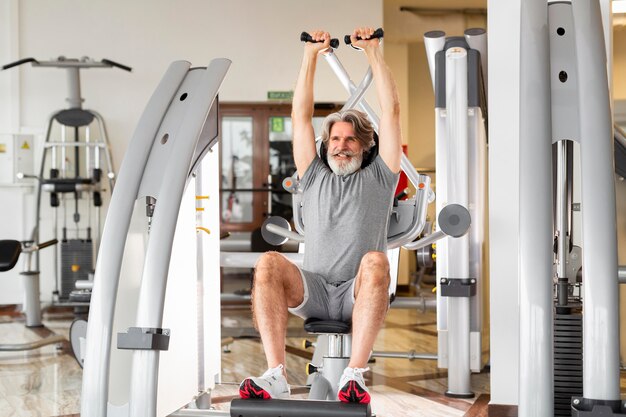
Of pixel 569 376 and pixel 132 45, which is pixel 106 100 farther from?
pixel 569 376

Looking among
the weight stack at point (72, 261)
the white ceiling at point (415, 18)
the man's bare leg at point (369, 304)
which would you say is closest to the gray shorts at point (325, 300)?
the man's bare leg at point (369, 304)

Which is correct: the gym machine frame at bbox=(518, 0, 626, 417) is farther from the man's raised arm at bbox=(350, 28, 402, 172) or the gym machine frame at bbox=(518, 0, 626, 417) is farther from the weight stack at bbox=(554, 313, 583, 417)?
the man's raised arm at bbox=(350, 28, 402, 172)

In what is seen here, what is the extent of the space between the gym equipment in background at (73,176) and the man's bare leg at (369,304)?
507 centimetres

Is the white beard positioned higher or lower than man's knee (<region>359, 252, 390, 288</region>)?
higher

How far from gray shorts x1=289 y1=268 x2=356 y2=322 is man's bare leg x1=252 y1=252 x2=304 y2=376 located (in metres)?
0.09

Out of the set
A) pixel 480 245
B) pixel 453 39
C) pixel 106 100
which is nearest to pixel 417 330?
pixel 480 245

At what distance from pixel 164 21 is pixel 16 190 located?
2.16 meters

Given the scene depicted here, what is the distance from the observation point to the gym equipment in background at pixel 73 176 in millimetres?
7402

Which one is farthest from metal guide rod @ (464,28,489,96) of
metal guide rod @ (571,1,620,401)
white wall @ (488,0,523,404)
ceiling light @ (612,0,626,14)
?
metal guide rod @ (571,1,620,401)

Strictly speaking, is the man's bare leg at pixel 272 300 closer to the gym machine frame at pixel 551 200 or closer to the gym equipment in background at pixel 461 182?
the gym machine frame at pixel 551 200

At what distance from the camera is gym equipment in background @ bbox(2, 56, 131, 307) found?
291 inches

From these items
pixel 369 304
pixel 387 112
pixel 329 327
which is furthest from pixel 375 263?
pixel 387 112

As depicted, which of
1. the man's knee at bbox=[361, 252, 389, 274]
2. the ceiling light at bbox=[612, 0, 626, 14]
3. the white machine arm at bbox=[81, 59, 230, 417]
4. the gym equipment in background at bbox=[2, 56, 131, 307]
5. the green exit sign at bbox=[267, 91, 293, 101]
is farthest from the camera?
the green exit sign at bbox=[267, 91, 293, 101]

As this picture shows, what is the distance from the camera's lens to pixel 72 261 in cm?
766
